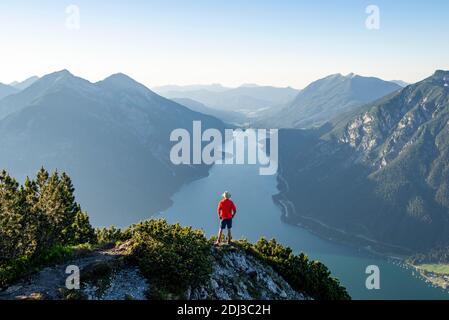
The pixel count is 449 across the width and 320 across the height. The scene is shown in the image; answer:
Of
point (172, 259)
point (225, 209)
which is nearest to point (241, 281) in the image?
point (225, 209)

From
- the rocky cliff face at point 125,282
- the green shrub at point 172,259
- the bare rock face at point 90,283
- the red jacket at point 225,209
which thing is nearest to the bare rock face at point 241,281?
the rocky cliff face at point 125,282

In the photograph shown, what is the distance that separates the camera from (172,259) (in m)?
24.1

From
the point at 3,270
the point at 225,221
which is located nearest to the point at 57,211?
the point at 3,270

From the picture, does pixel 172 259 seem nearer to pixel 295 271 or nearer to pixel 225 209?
pixel 225 209

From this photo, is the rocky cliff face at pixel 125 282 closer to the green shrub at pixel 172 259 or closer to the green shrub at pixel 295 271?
the green shrub at pixel 172 259

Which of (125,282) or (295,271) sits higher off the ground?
(125,282)

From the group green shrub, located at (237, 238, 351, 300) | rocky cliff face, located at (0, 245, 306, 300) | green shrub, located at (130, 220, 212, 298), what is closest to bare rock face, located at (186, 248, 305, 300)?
rocky cliff face, located at (0, 245, 306, 300)

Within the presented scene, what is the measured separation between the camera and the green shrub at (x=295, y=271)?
33812 mm

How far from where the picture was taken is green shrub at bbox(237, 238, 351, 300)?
111ft

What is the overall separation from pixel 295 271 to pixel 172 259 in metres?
13.9

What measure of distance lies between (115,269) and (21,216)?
7712 millimetres

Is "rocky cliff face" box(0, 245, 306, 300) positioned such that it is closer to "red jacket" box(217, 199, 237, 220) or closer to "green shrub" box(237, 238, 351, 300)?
"green shrub" box(237, 238, 351, 300)
